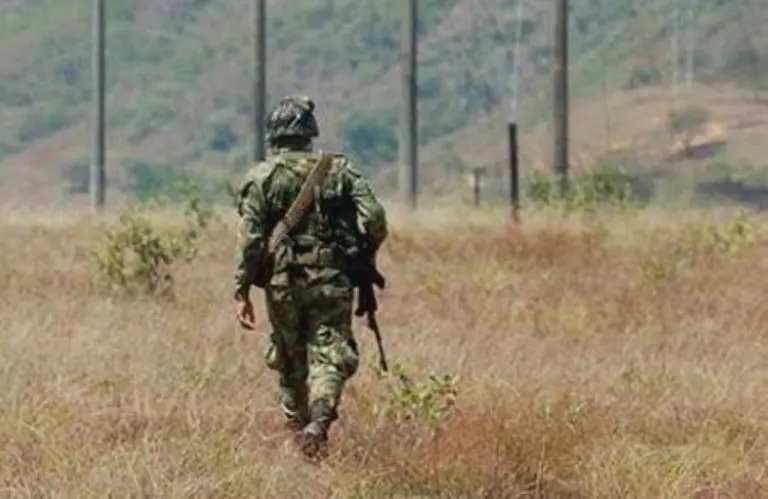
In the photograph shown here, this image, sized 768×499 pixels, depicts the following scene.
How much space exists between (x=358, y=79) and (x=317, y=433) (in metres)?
120

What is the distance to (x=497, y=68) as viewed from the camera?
134750 millimetres

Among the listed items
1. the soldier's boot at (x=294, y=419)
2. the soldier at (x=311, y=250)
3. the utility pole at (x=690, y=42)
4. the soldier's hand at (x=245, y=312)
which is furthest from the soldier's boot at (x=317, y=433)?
the utility pole at (x=690, y=42)

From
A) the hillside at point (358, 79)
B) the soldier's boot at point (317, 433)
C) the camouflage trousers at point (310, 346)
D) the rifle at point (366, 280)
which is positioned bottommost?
the soldier's boot at point (317, 433)

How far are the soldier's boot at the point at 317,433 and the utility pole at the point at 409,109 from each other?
21.5 m

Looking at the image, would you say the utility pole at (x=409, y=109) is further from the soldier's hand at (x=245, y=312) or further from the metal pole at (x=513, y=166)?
the soldier's hand at (x=245, y=312)

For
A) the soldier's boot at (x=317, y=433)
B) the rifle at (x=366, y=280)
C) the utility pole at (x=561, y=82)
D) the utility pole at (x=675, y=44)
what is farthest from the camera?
the utility pole at (x=675, y=44)

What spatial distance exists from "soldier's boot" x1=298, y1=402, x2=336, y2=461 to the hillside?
81.8 metres

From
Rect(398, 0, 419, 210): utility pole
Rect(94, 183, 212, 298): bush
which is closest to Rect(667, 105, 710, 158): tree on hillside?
Rect(398, 0, 419, 210): utility pole

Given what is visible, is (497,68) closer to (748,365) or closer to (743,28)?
(743,28)

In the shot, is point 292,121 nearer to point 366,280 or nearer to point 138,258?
point 366,280

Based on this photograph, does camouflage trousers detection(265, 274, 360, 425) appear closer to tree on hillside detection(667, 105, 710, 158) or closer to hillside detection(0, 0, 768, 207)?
hillside detection(0, 0, 768, 207)

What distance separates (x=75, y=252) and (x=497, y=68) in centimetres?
11608

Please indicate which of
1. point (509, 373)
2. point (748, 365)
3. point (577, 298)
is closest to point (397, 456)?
point (509, 373)

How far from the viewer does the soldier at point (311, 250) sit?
28.6ft
